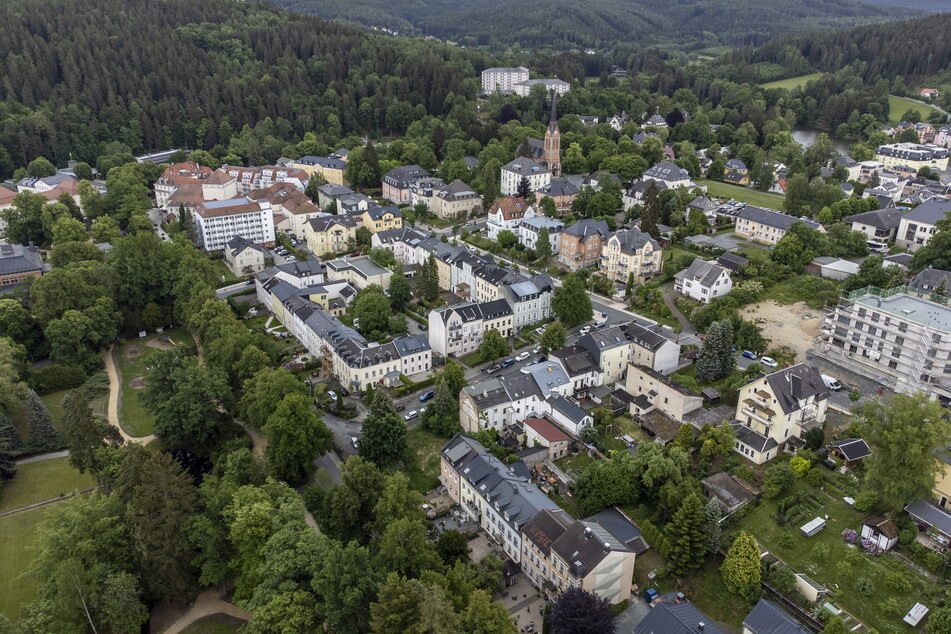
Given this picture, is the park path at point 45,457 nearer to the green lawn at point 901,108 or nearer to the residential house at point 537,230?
the residential house at point 537,230

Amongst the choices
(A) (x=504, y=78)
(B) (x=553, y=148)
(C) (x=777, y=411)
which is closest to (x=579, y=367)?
(C) (x=777, y=411)

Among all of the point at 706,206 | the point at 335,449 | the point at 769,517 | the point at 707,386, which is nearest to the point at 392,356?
the point at 335,449

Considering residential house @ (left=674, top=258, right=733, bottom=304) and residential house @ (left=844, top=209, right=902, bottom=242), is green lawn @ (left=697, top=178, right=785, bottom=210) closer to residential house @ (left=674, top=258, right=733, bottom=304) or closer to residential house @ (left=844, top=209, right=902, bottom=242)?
residential house @ (left=844, top=209, right=902, bottom=242)

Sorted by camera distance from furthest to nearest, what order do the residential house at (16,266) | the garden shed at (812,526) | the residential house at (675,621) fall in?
the residential house at (16,266) < the garden shed at (812,526) < the residential house at (675,621)

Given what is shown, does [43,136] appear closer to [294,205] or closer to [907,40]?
[294,205]

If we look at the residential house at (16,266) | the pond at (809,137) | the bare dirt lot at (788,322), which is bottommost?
the residential house at (16,266)

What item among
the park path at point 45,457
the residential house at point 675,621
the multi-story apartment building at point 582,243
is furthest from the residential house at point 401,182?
the residential house at point 675,621

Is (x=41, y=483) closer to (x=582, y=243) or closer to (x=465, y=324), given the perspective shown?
(x=465, y=324)

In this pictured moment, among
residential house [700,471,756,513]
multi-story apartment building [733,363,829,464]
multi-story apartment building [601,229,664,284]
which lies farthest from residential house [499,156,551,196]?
residential house [700,471,756,513]
